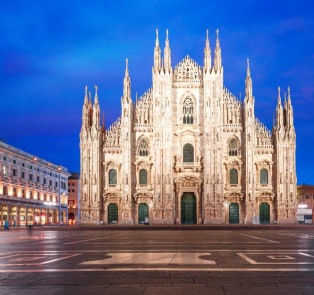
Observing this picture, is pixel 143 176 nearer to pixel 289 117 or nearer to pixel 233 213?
pixel 233 213

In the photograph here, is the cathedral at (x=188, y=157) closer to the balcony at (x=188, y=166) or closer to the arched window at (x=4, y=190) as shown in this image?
the balcony at (x=188, y=166)

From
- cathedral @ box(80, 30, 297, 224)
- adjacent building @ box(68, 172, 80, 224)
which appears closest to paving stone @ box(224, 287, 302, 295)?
cathedral @ box(80, 30, 297, 224)

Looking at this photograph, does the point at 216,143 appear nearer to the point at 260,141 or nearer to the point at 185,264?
the point at 260,141

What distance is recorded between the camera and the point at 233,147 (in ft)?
202

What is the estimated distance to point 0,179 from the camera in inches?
2827

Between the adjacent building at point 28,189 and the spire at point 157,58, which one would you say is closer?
the spire at point 157,58

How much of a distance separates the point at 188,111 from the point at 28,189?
37.5 metres

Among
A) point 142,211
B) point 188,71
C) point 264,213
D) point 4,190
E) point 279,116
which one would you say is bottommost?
point 264,213

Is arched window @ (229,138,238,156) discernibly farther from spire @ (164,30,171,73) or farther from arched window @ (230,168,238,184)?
spire @ (164,30,171,73)

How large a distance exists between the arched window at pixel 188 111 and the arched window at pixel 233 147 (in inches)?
239

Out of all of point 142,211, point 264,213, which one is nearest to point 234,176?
point 264,213

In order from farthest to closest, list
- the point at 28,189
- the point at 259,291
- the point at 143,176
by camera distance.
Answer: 1. the point at 28,189
2. the point at 143,176
3. the point at 259,291

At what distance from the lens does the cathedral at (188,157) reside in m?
59.8

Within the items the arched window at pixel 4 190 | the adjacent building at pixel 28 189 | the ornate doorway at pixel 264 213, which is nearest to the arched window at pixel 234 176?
the ornate doorway at pixel 264 213
